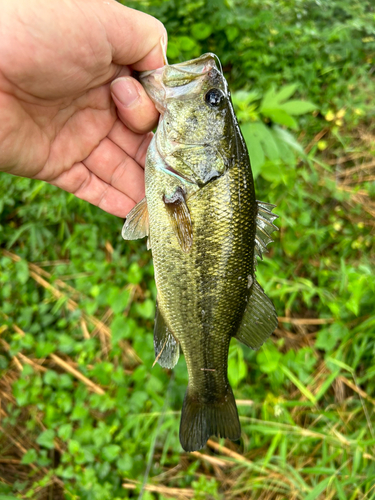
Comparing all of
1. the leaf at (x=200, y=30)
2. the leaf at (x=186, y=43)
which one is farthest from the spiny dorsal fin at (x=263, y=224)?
the leaf at (x=200, y=30)

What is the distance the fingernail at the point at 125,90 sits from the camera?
188 centimetres

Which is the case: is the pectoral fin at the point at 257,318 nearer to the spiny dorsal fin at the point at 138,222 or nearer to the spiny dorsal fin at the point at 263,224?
the spiny dorsal fin at the point at 263,224

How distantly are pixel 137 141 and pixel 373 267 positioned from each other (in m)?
2.69

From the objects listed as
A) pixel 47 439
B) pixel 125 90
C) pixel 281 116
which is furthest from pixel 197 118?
pixel 47 439

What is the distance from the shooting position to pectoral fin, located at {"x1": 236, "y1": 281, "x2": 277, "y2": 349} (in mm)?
1999

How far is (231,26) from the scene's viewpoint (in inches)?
136

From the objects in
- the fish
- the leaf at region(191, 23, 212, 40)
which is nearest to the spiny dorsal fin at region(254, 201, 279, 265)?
the fish

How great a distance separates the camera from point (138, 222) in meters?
1.98

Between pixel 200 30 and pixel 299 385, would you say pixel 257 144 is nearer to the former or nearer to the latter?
pixel 200 30

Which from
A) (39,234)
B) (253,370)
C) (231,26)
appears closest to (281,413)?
(253,370)

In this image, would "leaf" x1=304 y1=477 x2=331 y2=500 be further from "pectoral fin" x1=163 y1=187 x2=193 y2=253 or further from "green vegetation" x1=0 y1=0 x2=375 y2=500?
"pectoral fin" x1=163 y1=187 x2=193 y2=253

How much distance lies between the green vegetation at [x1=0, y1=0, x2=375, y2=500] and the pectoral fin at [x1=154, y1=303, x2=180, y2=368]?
566 mm

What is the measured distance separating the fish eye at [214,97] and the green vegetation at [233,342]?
0.72m

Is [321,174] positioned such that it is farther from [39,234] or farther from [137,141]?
[39,234]
